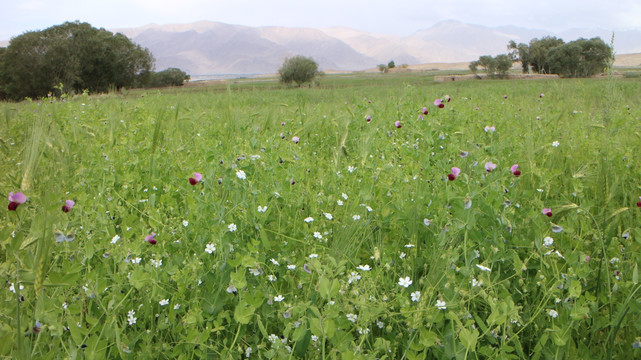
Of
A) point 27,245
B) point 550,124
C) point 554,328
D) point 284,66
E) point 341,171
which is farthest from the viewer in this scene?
point 284,66

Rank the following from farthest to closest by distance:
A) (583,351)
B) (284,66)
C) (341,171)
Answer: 1. (284,66)
2. (341,171)
3. (583,351)

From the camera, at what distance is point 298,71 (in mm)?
46969

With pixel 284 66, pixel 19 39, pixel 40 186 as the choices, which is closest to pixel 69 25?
pixel 19 39

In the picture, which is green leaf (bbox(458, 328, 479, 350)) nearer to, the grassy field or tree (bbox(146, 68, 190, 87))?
the grassy field

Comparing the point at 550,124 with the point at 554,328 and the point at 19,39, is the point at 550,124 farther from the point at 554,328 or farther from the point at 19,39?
the point at 19,39

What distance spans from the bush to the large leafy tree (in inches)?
808

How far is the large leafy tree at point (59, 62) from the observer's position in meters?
46.5

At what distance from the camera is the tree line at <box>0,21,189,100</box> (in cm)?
4653

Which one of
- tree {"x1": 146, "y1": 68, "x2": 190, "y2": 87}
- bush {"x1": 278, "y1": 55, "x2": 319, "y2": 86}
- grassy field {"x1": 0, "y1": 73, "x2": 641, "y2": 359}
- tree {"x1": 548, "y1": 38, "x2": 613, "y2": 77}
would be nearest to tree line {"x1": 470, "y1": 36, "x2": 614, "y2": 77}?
tree {"x1": 548, "y1": 38, "x2": 613, "y2": 77}

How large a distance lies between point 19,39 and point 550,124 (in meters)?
60.5

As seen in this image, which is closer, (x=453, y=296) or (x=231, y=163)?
(x=453, y=296)

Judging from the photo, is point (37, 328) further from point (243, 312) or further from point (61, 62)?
point (61, 62)

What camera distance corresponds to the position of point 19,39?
4772 centimetres

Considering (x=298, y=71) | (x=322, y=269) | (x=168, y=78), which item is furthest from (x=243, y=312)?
(x=168, y=78)
